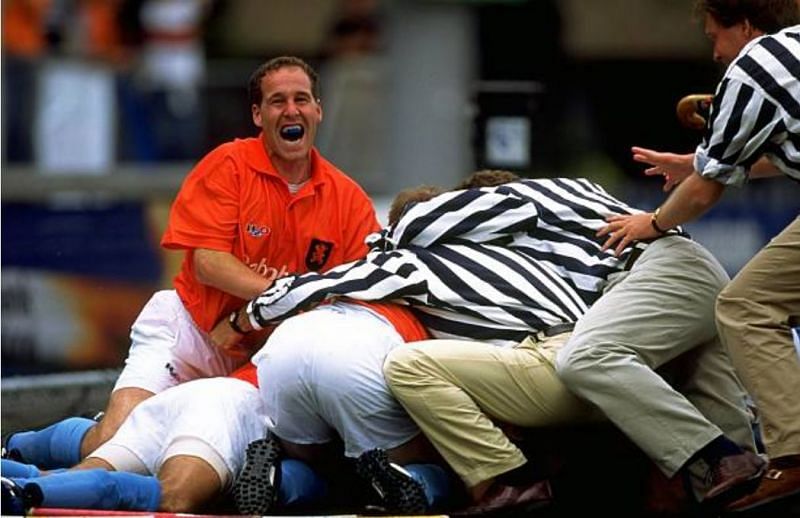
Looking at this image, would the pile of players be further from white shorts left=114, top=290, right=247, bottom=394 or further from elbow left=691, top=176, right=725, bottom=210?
white shorts left=114, top=290, right=247, bottom=394

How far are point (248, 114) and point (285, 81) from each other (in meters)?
9.03

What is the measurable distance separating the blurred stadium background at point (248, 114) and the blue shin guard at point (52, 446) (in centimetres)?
134

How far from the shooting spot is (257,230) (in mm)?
8500

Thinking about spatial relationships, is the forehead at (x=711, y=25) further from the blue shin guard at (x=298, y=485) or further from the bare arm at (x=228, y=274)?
the blue shin guard at (x=298, y=485)

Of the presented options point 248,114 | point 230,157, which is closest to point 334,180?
point 230,157

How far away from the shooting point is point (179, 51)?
18047 mm

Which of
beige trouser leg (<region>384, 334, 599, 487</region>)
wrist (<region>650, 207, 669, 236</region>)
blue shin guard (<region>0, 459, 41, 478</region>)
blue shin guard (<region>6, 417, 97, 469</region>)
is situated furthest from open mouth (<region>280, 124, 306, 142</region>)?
blue shin guard (<region>0, 459, 41, 478</region>)

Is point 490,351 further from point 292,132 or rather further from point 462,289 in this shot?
point 292,132

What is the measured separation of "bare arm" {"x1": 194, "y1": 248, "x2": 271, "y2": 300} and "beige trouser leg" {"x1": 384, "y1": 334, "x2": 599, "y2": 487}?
2.82ft

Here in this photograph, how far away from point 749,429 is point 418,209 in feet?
4.85

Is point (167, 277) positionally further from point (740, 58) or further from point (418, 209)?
point (740, 58)

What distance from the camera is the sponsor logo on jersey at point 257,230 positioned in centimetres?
849

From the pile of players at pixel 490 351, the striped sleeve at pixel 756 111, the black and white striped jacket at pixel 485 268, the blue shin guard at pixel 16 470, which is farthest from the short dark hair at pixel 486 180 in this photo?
the blue shin guard at pixel 16 470

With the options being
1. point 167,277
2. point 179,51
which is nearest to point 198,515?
point 167,277
